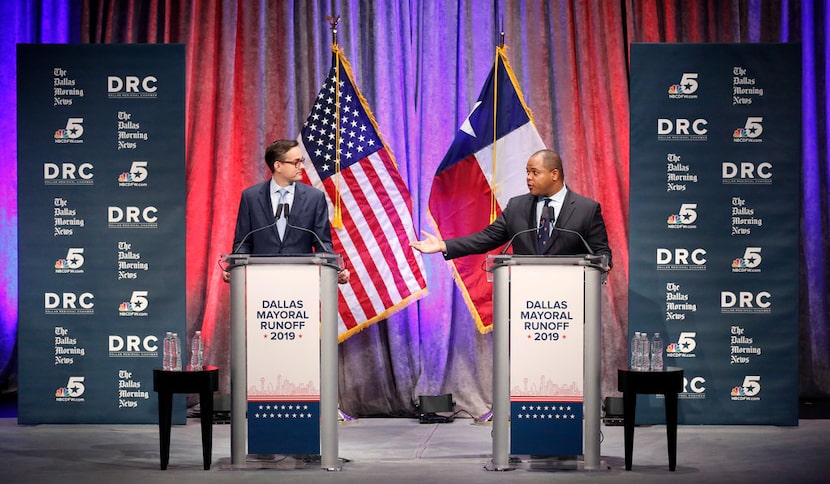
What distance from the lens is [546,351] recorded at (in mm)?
5062

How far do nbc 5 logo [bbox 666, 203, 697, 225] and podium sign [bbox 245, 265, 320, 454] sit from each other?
270cm

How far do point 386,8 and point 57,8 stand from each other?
107 inches

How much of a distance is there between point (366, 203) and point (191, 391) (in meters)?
2.42

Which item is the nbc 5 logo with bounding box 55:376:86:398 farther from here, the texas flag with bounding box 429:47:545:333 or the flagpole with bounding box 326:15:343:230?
the texas flag with bounding box 429:47:545:333

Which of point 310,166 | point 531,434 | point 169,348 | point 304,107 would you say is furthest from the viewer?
point 304,107

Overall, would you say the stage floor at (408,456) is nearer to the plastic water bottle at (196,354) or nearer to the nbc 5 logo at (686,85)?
the plastic water bottle at (196,354)

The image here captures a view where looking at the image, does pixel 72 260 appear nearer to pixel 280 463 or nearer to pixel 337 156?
pixel 337 156

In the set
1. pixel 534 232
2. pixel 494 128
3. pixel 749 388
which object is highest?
pixel 494 128

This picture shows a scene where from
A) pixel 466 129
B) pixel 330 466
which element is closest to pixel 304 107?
pixel 466 129

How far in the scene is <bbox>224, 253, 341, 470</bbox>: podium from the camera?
5.06 metres

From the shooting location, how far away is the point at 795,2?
7.96 metres

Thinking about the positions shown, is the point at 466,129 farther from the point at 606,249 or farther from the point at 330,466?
the point at 330,466

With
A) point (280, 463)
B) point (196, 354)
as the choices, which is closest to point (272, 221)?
point (196, 354)

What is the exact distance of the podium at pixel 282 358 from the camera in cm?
506
